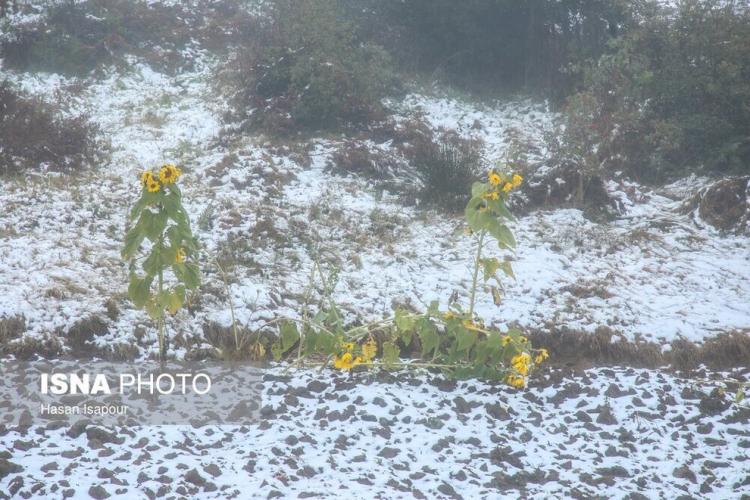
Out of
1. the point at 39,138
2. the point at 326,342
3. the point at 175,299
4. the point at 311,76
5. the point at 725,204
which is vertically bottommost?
the point at 326,342

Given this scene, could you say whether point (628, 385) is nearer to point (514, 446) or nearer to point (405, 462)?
point (514, 446)

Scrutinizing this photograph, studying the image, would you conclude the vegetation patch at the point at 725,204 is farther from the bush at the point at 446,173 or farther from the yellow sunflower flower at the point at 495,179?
the yellow sunflower flower at the point at 495,179

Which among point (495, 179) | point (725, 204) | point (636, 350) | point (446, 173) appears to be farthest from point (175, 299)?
→ point (725, 204)

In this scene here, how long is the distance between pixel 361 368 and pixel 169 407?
121 cm

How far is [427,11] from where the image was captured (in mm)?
9664

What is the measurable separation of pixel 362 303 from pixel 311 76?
12.4 feet

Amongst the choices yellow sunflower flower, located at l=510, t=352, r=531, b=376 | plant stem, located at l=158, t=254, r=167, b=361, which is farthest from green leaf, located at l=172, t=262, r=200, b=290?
yellow sunflower flower, located at l=510, t=352, r=531, b=376

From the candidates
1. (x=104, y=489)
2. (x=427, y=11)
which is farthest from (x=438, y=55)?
(x=104, y=489)

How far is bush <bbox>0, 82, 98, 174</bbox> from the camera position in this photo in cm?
704

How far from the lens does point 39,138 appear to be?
→ 730 centimetres

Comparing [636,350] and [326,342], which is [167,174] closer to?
[326,342]

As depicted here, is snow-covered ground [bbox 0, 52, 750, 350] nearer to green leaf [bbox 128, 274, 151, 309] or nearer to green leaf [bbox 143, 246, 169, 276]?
green leaf [bbox 128, 274, 151, 309]

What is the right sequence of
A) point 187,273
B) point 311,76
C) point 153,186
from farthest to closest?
point 311,76
point 187,273
point 153,186

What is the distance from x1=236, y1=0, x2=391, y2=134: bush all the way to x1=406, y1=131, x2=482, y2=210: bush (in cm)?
122
